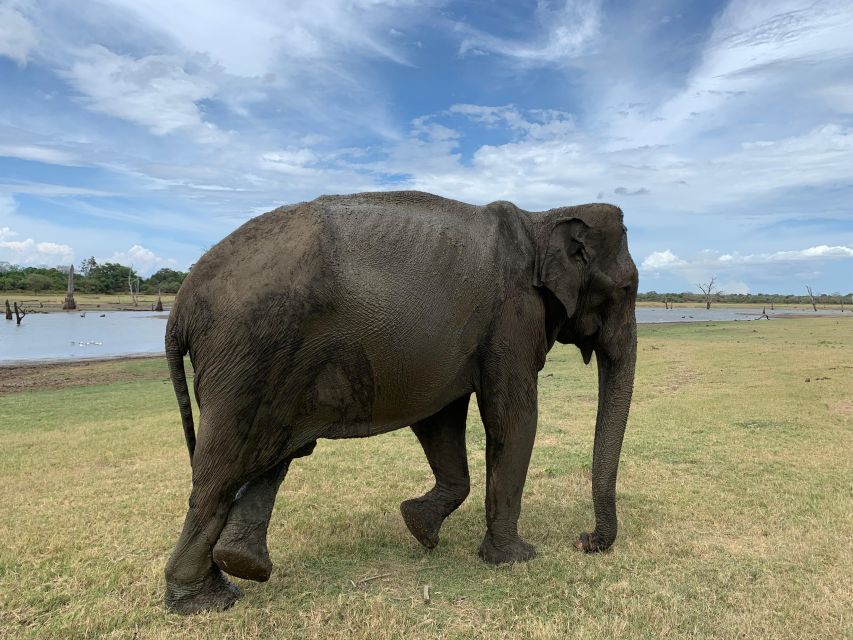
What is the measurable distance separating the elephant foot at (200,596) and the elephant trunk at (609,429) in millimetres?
2728

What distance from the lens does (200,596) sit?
4.00 metres

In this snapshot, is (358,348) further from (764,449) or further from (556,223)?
(764,449)

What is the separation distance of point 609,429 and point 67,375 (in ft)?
61.6

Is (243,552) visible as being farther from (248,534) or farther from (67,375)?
(67,375)

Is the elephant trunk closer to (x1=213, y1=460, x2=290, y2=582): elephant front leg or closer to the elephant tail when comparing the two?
(x1=213, y1=460, x2=290, y2=582): elephant front leg

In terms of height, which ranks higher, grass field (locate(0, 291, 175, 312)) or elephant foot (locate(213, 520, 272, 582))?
grass field (locate(0, 291, 175, 312))

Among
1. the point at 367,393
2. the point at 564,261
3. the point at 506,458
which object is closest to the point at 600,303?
the point at 564,261

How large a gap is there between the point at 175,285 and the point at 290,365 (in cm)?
9427

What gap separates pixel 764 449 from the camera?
8.08 meters

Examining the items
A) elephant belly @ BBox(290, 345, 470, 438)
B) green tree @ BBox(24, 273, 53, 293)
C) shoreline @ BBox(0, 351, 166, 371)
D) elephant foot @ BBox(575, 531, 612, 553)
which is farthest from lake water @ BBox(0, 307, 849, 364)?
green tree @ BBox(24, 273, 53, 293)

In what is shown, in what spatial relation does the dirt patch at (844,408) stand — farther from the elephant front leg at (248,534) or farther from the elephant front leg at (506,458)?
the elephant front leg at (248,534)

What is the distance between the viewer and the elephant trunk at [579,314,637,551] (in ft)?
16.0

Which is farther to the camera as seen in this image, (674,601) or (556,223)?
(556,223)

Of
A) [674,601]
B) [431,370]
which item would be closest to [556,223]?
[431,370]
